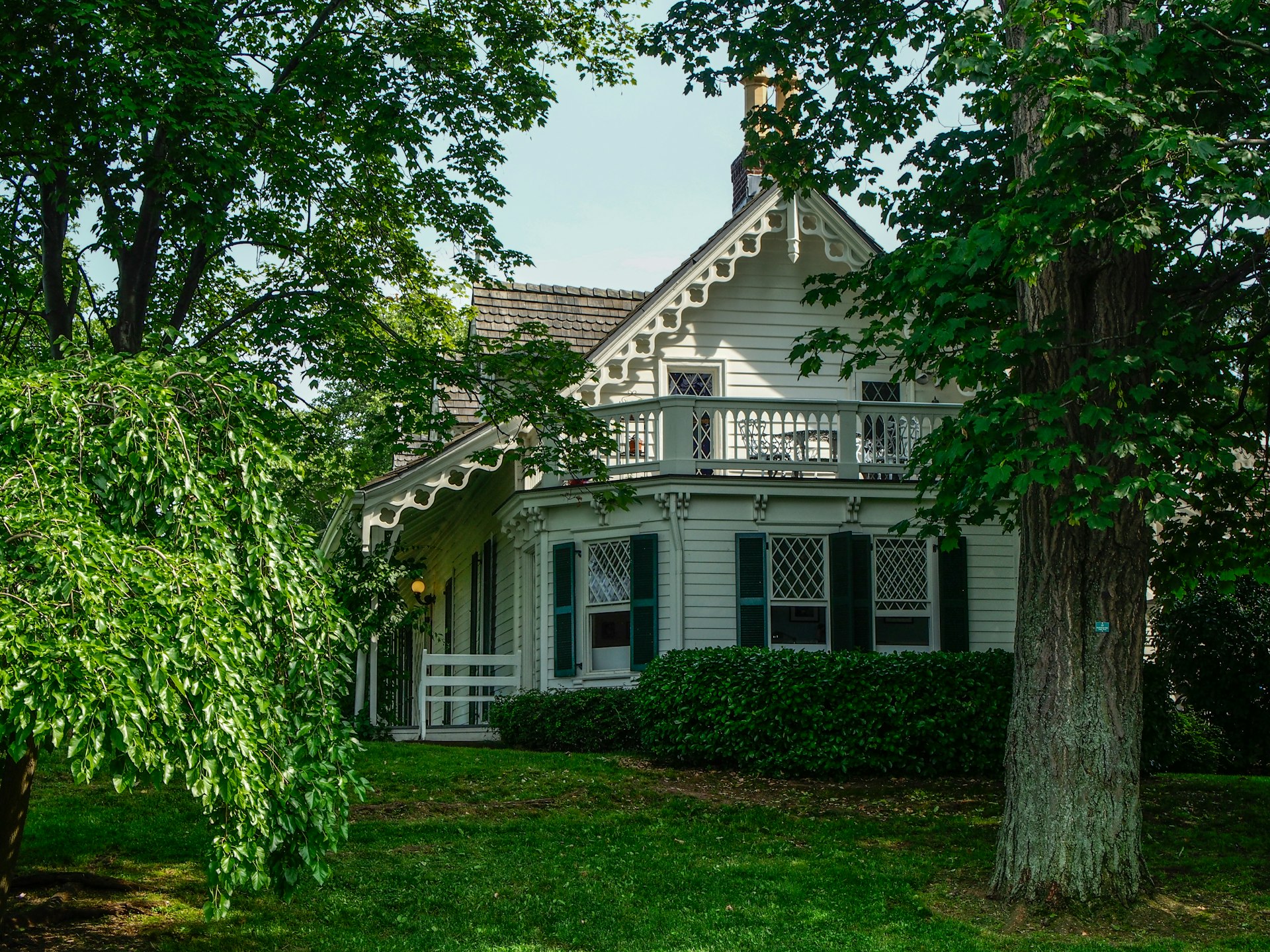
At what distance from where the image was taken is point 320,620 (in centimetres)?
717

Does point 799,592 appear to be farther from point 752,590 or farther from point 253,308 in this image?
point 253,308

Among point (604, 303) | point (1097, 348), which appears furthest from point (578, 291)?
point (1097, 348)

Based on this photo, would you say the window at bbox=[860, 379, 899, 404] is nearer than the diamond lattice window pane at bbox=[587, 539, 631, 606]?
No

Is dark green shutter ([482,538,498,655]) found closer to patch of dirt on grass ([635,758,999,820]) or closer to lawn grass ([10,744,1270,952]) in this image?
patch of dirt on grass ([635,758,999,820])

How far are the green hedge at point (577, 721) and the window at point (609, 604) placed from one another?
0.84 meters

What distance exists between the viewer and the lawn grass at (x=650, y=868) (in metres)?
8.38

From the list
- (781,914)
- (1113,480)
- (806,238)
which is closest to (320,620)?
(781,914)

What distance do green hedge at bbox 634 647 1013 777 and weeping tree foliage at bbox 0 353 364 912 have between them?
786 centimetres

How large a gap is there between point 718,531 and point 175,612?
1207cm

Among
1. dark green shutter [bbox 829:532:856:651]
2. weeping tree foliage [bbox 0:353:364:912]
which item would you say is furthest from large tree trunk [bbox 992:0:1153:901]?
dark green shutter [bbox 829:532:856:651]

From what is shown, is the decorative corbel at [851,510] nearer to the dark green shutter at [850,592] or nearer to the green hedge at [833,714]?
the dark green shutter at [850,592]

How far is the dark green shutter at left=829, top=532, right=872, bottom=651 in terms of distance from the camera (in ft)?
56.0

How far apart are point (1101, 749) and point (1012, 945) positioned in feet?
5.01

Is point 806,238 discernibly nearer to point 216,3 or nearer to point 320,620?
point 216,3
